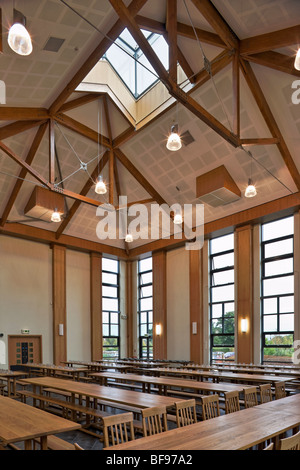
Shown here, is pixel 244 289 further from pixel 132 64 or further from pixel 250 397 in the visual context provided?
pixel 132 64

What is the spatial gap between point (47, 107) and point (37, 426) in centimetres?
867

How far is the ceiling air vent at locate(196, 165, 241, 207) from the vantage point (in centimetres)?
1073

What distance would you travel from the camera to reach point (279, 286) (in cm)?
1145

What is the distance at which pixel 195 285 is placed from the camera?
13867 mm

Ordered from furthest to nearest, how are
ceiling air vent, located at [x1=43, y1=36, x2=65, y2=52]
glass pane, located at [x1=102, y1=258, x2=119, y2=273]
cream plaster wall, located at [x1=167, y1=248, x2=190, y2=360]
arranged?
glass pane, located at [x1=102, y1=258, x2=119, y2=273] → cream plaster wall, located at [x1=167, y1=248, x2=190, y2=360] → ceiling air vent, located at [x1=43, y1=36, x2=65, y2=52]

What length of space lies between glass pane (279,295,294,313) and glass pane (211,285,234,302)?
1.89 metres

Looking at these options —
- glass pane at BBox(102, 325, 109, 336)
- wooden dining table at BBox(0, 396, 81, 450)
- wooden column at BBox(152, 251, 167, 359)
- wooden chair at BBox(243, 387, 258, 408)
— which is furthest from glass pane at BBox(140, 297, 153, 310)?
wooden dining table at BBox(0, 396, 81, 450)

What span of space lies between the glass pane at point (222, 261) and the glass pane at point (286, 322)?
2619 mm

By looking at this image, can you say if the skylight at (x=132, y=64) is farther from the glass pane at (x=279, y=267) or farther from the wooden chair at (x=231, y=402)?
the wooden chair at (x=231, y=402)

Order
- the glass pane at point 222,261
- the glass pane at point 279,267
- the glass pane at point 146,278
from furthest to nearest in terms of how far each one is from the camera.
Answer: the glass pane at point 146,278
the glass pane at point 222,261
the glass pane at point 279,267

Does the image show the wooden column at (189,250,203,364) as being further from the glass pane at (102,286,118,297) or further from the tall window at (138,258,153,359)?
the glass pane at (102,286,118,297)

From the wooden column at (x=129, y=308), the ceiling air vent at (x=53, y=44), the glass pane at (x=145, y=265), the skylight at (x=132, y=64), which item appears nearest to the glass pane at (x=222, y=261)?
the glass pane at (x=145, y=265)

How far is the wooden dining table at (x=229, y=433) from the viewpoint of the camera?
2879 mm
